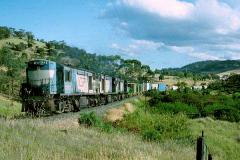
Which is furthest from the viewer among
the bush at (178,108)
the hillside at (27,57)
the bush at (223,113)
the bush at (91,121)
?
the hillside at (27,57)

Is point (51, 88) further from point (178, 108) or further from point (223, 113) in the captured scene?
point (178, 108)

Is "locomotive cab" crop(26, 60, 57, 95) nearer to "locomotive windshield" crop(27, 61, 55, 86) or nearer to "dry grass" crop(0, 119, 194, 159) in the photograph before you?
"locomotive windshield" crop(27, 61, 55, 86)

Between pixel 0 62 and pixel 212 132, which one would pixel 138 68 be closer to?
pixel 0 62

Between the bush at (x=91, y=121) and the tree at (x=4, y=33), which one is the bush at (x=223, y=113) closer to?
the bush at (x=91, y=121)

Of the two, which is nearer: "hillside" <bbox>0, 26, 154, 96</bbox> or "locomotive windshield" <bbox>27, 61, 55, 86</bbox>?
"locomotive windshield" <bbox>27, 61, 55, 86</bbox>

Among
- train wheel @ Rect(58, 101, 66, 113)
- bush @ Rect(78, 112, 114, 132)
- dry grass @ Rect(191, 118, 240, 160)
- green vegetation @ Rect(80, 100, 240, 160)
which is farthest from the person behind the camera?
train wheel @ Rect(58, 101, 66, 113)

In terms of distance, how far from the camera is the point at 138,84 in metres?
101

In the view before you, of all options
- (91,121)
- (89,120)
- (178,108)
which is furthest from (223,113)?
(91,121)

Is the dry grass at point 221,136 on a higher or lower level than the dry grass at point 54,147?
lower

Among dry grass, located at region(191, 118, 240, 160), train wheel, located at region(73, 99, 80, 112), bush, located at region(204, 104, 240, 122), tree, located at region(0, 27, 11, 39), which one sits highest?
tree, located at region(0, 27, 11, 39)

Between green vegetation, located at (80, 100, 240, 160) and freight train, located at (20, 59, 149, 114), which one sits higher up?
freight train, located at (20, 59, 149, 114)

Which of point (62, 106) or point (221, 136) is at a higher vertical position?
point (62, 106)

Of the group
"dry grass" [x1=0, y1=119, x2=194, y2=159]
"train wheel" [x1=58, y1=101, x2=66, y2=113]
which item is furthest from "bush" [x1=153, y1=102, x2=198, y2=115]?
"dry grass" [x1=0, y1=119, x2=194, y2=159]

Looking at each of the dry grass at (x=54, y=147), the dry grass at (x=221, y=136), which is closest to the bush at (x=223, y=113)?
the dry grass at (x=221, y=136)
